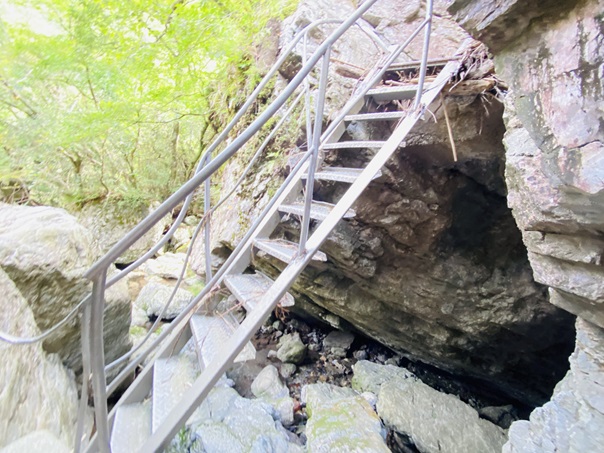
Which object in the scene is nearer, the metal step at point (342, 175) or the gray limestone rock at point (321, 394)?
the metal step at point (342, 175)

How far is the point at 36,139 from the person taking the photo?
4.39 metres

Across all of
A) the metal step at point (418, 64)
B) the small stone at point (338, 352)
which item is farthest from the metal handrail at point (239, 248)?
the small stone at point (338, 352)

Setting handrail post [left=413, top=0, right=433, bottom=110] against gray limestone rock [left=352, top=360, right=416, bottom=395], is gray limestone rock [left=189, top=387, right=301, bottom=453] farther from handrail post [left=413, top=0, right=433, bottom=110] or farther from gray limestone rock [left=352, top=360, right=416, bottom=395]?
handrail post [left=413, top=0, right=433, bottom=110]

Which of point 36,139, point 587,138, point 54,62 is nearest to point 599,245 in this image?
point 587,138

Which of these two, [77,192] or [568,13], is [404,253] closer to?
[568,13]

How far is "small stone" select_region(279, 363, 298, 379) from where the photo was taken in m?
4.37

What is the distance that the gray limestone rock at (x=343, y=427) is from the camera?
265 centimetres

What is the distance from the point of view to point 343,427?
9.39 ft

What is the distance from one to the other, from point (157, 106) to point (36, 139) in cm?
187

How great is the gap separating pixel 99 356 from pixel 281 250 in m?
1.14

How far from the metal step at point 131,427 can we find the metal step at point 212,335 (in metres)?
0.56

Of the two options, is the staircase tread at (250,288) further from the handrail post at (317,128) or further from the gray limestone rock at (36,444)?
the gray limestone rock at (36,444)

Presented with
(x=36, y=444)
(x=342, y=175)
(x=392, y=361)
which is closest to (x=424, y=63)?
(x=342, y=175)

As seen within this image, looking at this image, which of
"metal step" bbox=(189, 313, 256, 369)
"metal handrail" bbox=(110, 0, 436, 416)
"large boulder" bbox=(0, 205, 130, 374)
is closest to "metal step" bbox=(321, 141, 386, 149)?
"metal handrail" bbox=(110, 0, 436, 416)
